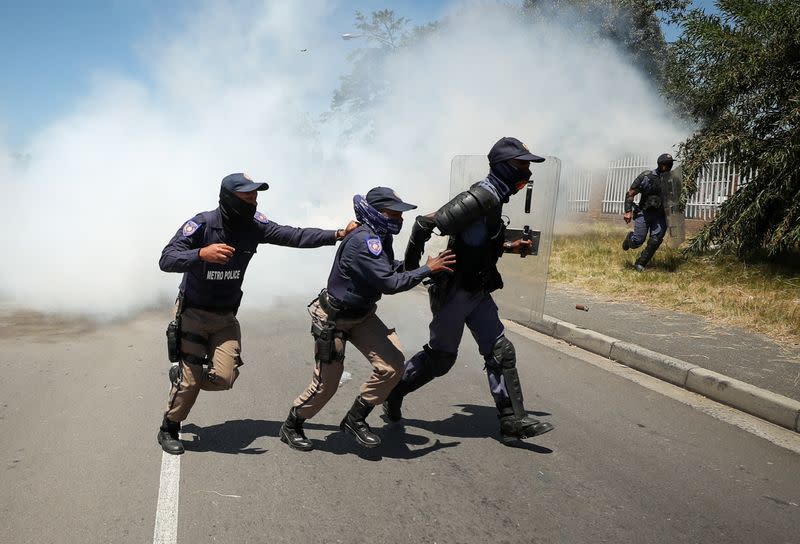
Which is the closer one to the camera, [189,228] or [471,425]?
[189,228]

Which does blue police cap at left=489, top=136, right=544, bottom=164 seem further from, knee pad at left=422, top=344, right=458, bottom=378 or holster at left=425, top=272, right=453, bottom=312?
knee pad at left=422, top=344, right=458, bottom=378

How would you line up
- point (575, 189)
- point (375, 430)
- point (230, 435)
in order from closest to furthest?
point (230, 435) → point (375, 430) → point (575, 189)

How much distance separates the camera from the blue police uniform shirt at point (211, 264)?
3699 millimetres

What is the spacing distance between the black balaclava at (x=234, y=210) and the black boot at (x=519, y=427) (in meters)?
1.92

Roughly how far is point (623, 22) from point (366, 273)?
2107 centimetres

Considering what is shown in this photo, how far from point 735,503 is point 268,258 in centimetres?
965

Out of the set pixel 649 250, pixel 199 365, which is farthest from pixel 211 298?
pixel 649 250

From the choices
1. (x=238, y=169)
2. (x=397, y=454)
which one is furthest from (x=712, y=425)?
(x=238, y=169)

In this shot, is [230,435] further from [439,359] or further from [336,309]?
[439,359]

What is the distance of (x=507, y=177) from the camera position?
4.05m

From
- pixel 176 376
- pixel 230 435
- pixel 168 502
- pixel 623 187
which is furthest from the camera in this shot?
pixel 623 187

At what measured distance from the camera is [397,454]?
4.01 m

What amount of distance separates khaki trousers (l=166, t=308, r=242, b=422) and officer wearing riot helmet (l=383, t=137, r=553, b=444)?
3.56 feet

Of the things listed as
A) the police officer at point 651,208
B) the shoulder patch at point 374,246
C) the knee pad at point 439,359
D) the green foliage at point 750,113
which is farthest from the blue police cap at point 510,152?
the police officer at point 651,208
